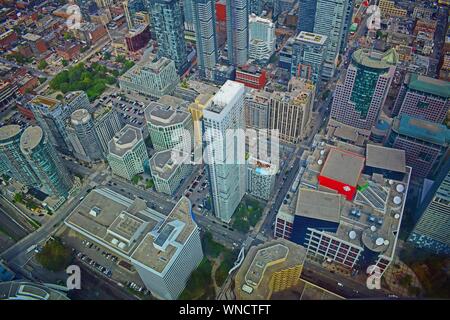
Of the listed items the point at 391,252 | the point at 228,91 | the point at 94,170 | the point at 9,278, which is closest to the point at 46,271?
the point at 9,278

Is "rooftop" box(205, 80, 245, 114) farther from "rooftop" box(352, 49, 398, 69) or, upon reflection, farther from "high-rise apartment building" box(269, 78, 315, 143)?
"rooftop" box(352, 49, 398, 69)

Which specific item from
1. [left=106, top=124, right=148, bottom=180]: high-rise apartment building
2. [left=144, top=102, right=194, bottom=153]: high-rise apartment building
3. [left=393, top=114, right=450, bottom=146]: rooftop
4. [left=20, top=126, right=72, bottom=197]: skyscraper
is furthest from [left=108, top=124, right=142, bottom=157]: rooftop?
[left=393, top=114, right=450, bottom=146]: rooftop

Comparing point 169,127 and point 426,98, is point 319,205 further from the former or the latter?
point 426,98

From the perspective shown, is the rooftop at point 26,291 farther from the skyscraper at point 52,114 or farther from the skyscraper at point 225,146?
the skyscraper at point 52,114

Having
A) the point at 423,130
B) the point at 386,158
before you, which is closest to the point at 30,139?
the point at 386,158

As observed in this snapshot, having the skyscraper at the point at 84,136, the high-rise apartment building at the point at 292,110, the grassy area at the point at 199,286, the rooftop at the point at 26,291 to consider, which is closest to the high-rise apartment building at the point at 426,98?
the high-rise apartment building at the point at 292,110
